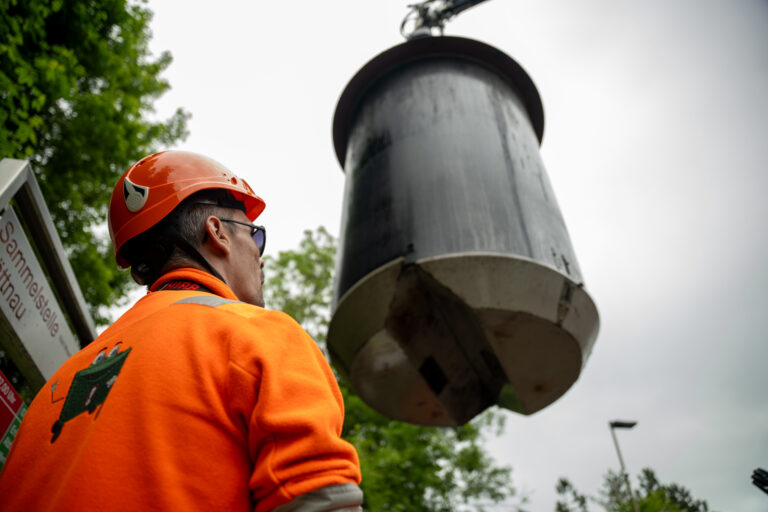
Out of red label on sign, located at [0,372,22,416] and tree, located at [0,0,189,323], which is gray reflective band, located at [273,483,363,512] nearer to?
red label on sign, located at [0,372,22,416]

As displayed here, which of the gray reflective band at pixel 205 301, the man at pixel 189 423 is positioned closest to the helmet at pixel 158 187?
the man at pixel 189 423

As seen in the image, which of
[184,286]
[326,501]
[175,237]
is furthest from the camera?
[175,237]

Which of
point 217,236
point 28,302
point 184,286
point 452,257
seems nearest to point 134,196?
point 217,236

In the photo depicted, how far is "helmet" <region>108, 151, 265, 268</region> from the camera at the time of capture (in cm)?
215

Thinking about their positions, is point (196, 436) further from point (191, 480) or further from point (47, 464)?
point (47, 464)

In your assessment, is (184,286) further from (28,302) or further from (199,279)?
(28,302)

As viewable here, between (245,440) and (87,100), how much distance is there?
23.3 feet

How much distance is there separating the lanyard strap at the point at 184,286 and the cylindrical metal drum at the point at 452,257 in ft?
9.07

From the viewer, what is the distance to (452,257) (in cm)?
433

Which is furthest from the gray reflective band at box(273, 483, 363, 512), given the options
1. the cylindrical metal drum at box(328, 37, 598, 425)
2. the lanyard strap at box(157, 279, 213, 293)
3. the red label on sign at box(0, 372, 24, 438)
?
the cylindrical metal drum at box(328, 37, 598, 425)

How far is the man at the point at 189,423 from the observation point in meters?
1.15

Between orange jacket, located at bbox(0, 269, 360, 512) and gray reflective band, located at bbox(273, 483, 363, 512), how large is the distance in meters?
0.01

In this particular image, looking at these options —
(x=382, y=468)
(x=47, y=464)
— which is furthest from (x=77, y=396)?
(x=382, y=468)

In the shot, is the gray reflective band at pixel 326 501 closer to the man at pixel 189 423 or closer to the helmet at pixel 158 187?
the man at pixel 189 423
